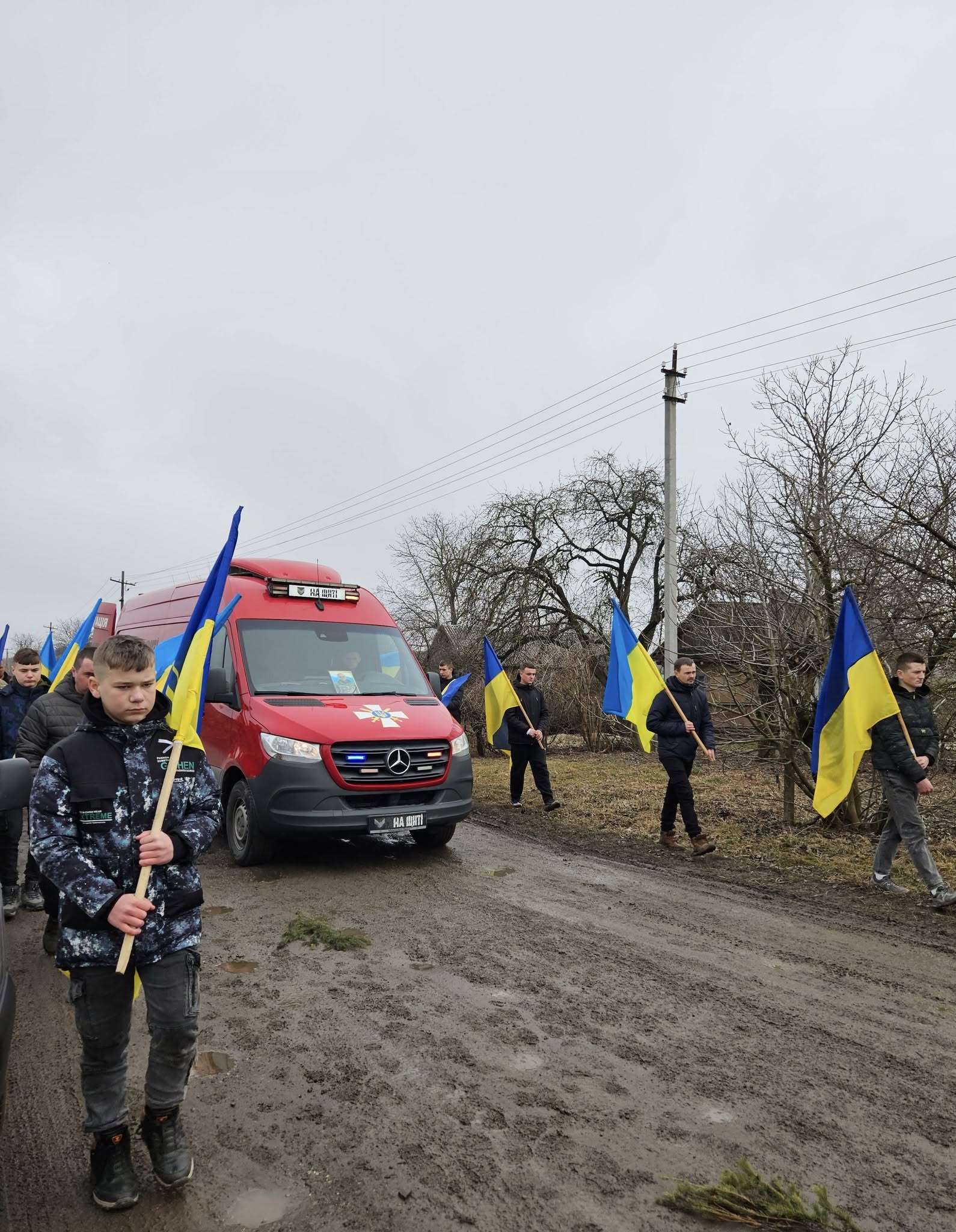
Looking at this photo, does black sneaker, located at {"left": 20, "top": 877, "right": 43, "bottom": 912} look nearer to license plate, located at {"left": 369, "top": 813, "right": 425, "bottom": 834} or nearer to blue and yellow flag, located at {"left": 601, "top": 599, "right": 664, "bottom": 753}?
license plate, located at {"left": 369, "top": 813, "right": 425, "bottom": 834}

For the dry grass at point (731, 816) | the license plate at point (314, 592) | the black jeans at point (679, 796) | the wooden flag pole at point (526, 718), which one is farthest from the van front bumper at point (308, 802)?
the wooden flag pole at point (526, 718)

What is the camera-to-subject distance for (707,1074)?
3574mm

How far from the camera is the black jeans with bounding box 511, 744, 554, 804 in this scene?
10.9 meters

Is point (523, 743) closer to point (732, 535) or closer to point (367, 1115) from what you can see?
point (732, 535)

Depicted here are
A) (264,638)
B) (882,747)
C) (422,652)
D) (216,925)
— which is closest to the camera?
(216,925)

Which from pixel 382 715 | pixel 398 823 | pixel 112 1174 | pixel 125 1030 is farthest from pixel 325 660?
pixel 112 1174

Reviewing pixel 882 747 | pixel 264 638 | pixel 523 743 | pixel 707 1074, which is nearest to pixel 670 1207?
pixel 707 1074

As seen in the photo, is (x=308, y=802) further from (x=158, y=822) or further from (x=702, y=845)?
(x=158, y=822)

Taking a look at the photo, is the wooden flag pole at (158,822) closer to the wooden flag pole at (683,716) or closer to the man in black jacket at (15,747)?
the man in black jacket at (15,747)

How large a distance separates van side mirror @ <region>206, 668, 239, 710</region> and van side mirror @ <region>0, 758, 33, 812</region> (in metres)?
4.27

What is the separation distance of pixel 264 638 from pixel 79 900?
18.7 feet

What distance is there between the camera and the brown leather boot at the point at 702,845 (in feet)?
26.4

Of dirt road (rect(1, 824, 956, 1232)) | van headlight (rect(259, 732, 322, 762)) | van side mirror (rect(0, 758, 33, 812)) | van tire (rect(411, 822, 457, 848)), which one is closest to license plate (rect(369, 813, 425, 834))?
van tire (rect(411, 822, 457, 848))

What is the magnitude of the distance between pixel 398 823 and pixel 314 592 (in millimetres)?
2755
